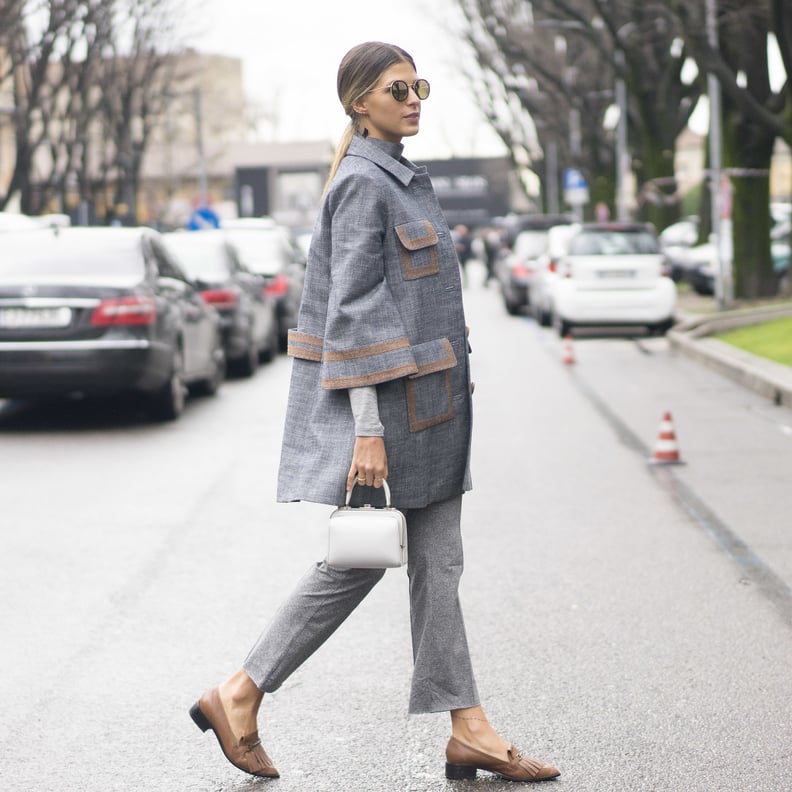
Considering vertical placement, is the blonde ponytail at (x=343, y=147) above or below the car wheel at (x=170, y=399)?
above

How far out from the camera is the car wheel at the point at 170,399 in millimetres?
12445

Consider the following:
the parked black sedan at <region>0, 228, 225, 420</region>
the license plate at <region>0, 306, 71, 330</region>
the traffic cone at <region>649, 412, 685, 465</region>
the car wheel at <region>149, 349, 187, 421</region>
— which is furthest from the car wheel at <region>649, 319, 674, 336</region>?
the traffic cone at <region>649, 412, 685, 465</region>

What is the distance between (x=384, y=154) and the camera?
4.01 metres

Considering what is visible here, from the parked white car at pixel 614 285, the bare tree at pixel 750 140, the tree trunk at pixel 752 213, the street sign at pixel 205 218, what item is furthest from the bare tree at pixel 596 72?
the street sign at pixel 205 218

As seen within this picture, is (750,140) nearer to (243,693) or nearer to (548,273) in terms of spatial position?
(548,273)

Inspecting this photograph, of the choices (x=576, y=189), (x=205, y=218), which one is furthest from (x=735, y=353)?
(x=576, y=189)

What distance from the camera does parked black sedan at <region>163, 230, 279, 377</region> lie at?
54.5 ft

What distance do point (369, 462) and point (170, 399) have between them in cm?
880

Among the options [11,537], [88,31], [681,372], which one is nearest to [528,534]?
[11,537]

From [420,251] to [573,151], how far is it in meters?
47.2

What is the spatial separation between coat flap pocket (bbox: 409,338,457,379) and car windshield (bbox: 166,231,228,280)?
41.8 ft

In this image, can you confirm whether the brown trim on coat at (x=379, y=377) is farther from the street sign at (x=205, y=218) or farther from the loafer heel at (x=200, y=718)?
the street sign at (x=205, y=218)

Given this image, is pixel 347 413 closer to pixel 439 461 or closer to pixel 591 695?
pixel 439 461

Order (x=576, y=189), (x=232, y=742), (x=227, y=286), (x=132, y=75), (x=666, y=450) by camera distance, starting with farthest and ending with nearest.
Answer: (x=576, y=189) → (x=132, y=75) → (x=227, y=286) → (x=666, y=450) → (x=232, y=742)
